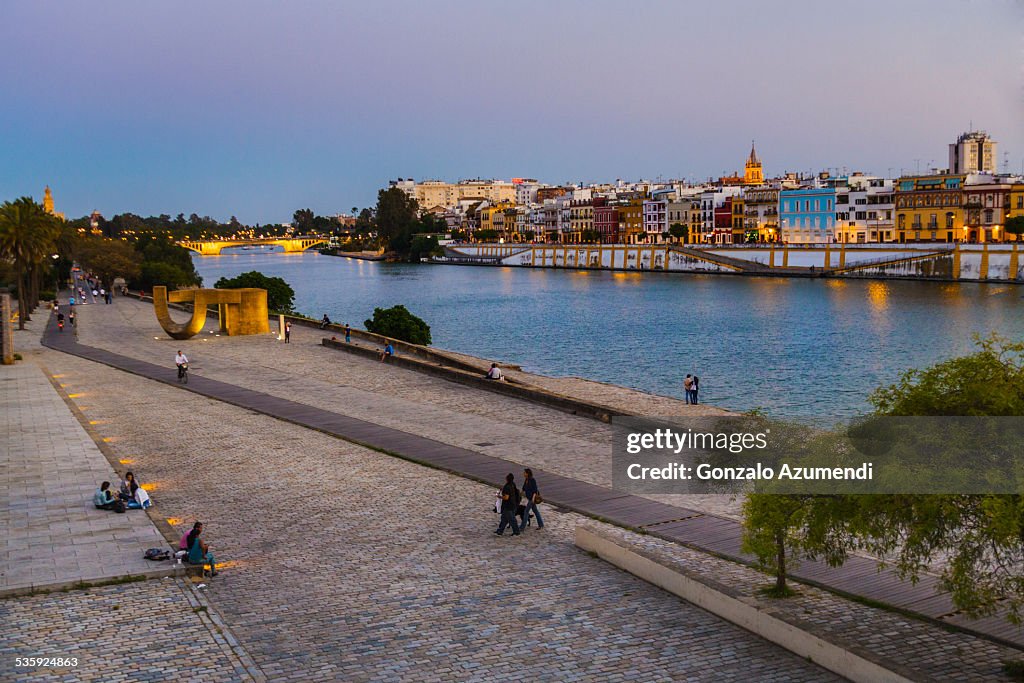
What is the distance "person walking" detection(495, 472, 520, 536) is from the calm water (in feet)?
71.1

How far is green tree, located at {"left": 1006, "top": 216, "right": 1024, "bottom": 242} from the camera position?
307 ft

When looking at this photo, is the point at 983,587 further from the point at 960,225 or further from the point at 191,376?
the point at 960,225

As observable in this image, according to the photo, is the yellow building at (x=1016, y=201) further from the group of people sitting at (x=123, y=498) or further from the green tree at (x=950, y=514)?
the green tree at (x=950, y=514)

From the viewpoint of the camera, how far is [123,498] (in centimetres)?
1493

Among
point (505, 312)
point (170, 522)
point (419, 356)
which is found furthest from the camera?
point (505, 312)

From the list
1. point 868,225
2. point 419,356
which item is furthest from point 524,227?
point 419,356

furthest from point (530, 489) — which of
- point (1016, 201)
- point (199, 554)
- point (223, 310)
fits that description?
point (1016, 201)

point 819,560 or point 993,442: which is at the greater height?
point 993,442

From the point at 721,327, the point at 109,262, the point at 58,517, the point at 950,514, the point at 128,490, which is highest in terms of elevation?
the point at 109,262

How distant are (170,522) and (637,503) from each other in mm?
6846

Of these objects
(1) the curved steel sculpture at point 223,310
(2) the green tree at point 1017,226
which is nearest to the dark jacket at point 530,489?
(1) the curved steel sculpture at point 223,310

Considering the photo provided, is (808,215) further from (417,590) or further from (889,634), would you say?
(889,634)

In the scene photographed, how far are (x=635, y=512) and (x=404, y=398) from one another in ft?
42.1

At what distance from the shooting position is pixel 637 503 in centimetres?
1555
